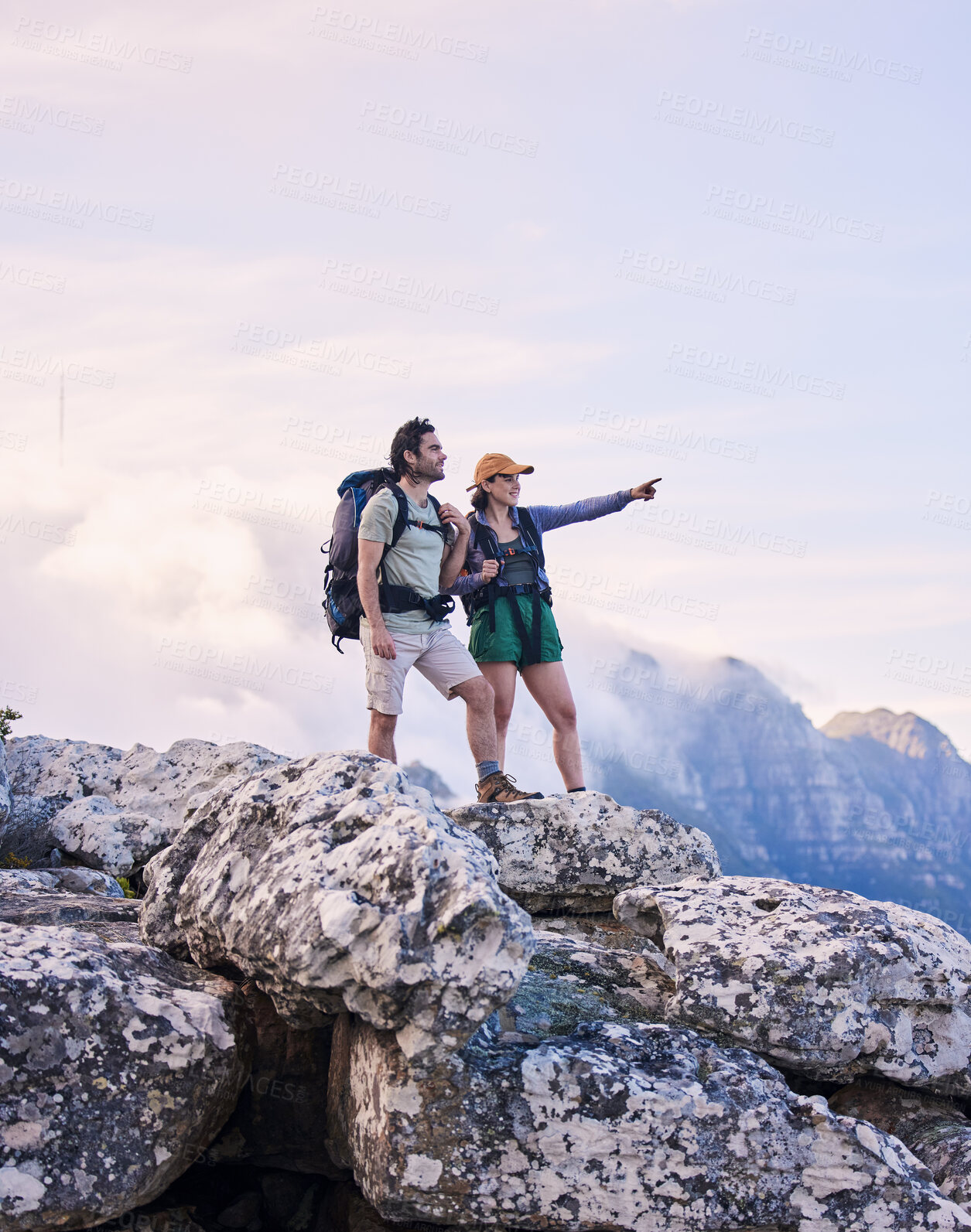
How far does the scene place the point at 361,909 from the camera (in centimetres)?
518

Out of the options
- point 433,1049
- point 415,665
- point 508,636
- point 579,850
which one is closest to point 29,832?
point 415,665

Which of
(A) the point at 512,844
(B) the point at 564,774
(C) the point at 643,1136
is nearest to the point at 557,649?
(B) the point at 564,774

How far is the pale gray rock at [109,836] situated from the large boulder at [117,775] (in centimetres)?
18

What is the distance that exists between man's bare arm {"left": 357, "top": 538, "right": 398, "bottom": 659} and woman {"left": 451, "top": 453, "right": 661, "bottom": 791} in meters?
1.25

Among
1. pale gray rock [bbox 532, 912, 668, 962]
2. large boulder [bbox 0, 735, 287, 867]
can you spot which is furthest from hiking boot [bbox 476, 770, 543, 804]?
large boulder [bbox 0, 735, 287, 867]

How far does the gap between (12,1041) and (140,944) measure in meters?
1.28

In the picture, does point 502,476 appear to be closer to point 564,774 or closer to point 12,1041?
point 564,774

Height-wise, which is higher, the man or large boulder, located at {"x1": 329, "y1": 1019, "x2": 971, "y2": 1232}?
the man

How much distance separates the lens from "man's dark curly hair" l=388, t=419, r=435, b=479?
1006 cm

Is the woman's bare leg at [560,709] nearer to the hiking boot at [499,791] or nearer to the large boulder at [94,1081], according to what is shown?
the hiking boot at [499,791]

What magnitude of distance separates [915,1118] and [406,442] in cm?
656

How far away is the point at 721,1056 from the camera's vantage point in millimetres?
6113

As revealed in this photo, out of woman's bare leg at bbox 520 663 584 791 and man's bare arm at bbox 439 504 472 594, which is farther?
woman's bare leg at bbox 520 663 584 791

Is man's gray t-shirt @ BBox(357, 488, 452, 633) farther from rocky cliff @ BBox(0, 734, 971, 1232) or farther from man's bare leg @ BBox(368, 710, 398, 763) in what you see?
rocky cliff @ BBox(0, 734, 971, 1232)
